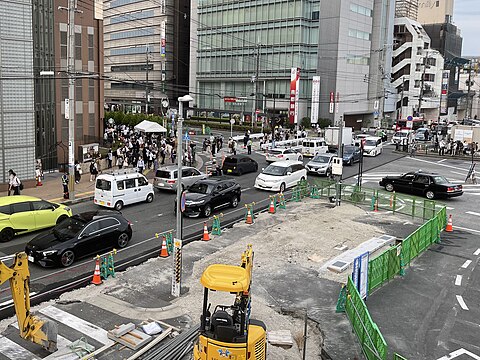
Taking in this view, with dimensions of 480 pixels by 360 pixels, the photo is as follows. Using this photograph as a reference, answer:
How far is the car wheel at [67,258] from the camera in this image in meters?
16.7

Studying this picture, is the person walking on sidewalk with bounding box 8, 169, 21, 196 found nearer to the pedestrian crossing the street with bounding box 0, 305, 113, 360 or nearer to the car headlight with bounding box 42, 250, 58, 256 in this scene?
the car headlight with bounding box 42, 250, 58, 256

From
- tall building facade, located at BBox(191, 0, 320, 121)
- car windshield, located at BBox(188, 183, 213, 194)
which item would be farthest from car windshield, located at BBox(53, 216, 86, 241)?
tall building facade, located at BBox(191, 0, 320, 121)

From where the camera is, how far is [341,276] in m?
16.8

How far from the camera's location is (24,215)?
2045 centimetres

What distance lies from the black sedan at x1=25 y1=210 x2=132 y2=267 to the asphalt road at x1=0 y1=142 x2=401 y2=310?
36 cm

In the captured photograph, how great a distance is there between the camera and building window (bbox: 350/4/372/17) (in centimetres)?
8095

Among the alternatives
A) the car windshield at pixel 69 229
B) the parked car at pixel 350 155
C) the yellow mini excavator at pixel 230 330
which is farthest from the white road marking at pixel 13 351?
the parked car at pixel 350 155

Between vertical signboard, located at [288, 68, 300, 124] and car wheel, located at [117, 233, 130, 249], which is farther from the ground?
vertical signboard, located at [288, 68, 300, 124]

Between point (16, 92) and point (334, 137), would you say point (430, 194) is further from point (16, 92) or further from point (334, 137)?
point (16, 92)

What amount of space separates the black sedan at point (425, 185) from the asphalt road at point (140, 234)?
8630 millimetres

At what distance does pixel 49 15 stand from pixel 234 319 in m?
32.7

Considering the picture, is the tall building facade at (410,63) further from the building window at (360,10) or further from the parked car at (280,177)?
the parked car at (280,177)

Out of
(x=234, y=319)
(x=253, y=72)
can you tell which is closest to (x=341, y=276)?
(x=234, y=319)

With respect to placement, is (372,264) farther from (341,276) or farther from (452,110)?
(452,110)
